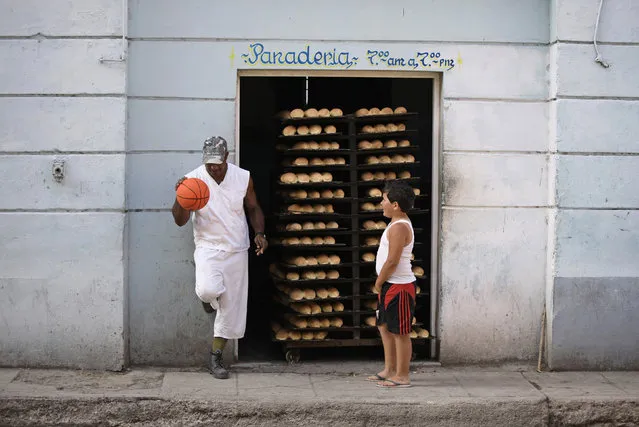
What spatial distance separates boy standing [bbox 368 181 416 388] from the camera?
709 cm

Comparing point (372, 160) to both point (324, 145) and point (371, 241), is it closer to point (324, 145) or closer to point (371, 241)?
point (324, 145)

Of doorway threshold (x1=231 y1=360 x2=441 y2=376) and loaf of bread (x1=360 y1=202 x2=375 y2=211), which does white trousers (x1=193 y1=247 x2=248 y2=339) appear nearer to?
doorway threshold (x1=231 y1=360 x2=441 y2=376)

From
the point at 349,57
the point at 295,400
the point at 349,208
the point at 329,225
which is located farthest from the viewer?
the point at 349,208

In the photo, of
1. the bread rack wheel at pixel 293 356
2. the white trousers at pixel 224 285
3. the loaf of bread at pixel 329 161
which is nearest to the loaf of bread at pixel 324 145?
the loaf of bread at pixel 329 161

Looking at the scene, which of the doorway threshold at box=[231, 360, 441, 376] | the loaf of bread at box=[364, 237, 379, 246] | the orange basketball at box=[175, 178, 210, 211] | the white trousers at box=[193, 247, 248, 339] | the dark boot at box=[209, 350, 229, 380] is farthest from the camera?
the loaf of bread at box=[364, 237, 379, 246]

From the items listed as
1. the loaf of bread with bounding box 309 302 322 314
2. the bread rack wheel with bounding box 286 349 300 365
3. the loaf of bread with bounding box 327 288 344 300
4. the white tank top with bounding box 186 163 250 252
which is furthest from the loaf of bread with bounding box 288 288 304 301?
the white tank top with bounding box 186 163 250 252

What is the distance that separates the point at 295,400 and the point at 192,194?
1.78 meters

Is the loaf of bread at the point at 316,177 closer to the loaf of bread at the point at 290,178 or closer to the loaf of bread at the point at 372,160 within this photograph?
the loaf of bread at the point at 290,178

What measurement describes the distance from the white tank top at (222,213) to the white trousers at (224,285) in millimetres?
86

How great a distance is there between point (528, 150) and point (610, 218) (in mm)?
927

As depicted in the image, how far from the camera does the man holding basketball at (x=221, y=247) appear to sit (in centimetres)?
745

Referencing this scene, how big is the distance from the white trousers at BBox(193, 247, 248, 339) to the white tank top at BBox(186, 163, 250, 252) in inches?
3.4

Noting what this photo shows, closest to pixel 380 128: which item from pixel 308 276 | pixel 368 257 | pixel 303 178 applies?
pixel 303 178

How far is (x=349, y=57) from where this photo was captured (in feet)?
26.0
